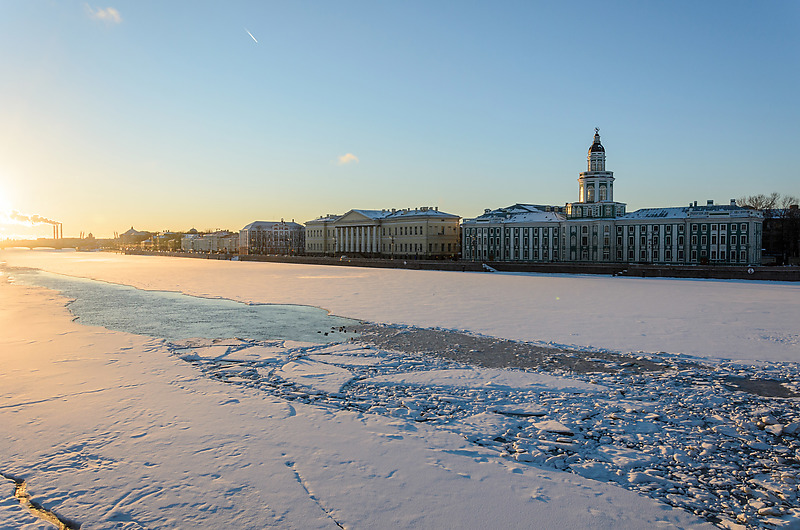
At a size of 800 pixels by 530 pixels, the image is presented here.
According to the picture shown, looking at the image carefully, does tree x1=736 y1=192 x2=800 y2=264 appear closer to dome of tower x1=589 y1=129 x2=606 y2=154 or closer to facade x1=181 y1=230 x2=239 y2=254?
dome of tower x1=589 y1=129 x2=606 y2=154

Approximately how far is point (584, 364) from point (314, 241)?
100446mm

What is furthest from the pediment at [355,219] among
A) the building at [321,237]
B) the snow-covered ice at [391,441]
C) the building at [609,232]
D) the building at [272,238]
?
the snow-covered ice at [391,441]

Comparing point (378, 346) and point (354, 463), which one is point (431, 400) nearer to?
point (354, 463)

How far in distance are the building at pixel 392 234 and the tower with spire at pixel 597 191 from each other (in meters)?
21.4

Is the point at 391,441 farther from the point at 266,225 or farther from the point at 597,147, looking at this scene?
the point at 266,225

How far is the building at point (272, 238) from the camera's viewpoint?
11956cm

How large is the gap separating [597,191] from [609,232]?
230 inches

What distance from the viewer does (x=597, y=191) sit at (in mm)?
67188

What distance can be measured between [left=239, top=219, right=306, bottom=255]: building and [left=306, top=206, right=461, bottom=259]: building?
1753 cm

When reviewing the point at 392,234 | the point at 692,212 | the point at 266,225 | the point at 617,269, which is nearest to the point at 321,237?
the point at 392,234

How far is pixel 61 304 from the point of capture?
20.2 meters

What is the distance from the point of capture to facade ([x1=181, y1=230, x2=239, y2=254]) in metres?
138

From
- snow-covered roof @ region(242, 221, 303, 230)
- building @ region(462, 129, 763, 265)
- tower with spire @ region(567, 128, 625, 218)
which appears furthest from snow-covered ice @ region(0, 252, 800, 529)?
snow-covered roof @ region(242, 221, 303, 230)

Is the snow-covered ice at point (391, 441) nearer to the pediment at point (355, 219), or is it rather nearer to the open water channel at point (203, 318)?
the open water channel at point (203, 318)
